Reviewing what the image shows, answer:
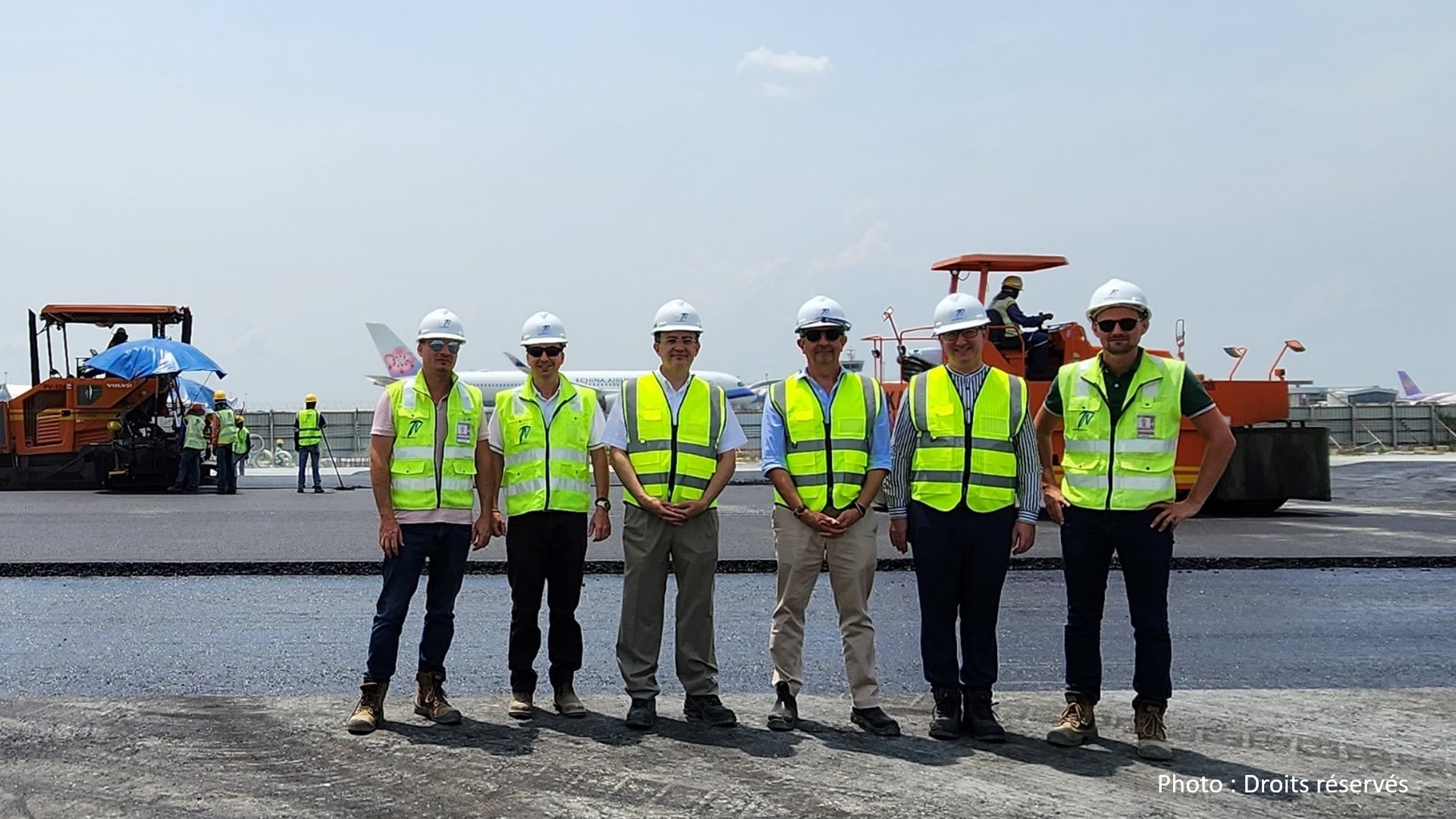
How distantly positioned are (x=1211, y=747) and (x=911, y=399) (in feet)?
6.12

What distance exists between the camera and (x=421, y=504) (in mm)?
5859

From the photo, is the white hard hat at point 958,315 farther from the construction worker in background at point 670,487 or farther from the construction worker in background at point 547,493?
the construction worker in background at point 547,493

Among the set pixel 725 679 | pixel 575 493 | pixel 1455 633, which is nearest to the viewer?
pixel 575 493

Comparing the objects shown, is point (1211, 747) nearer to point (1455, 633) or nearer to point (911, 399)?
point (911, 399)

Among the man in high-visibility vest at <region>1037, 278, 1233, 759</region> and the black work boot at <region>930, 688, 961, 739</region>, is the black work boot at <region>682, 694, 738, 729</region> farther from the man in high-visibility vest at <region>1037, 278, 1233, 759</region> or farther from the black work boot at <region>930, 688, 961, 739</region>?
the man in high-visibility vest at <region>1037, 278, 1233, 759</region>

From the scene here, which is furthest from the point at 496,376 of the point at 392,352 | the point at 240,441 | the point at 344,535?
the point at 344,535

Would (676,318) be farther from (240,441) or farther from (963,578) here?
(240,441)

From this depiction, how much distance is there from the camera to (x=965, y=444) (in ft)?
18.5

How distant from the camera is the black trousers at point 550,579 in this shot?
19.5ft

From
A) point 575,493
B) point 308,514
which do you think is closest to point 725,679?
point 575,493

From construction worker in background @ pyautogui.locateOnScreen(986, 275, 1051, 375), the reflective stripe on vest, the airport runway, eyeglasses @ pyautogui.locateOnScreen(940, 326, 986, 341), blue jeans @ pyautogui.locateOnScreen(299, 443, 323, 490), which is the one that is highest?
construction worker in background @ pyautogui.locateOnScreen(986, 275, 1051, 375)

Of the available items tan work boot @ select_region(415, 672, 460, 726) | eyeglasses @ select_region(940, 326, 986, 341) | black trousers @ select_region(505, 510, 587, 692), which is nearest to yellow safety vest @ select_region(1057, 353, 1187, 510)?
eyeglasses @ select_region(940, 326, 986, 341)

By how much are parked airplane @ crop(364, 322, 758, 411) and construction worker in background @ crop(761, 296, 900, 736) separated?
45399 millimetres

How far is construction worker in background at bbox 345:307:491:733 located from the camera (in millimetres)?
5797
